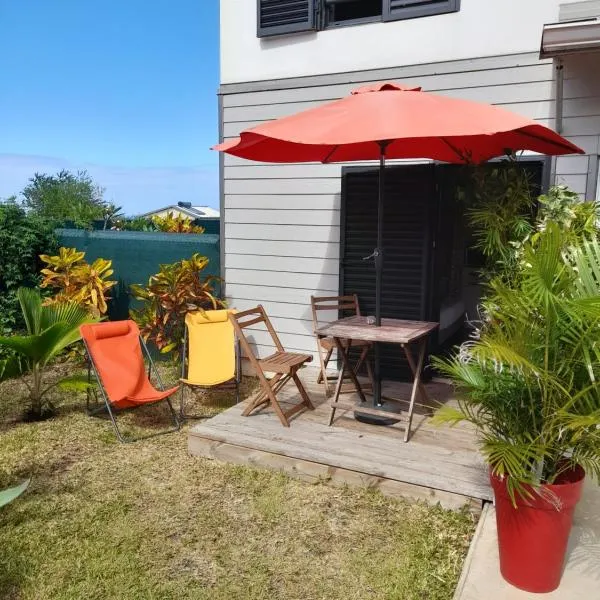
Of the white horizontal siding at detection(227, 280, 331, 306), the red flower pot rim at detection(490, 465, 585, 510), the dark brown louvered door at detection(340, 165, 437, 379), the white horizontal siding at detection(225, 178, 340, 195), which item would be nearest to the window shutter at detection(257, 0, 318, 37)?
the white horizontal siding at detection(225, 178, 340, 195)

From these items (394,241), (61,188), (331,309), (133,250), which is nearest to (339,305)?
(331,309)

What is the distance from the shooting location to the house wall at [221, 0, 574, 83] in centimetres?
467

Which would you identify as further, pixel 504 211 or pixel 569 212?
pixel 504 211

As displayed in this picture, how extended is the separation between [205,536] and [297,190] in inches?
140

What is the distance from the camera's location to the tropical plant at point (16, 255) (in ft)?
22.2


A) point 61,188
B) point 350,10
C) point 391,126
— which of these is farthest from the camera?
point 61,188

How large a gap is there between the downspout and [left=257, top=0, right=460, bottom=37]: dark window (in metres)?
1.23

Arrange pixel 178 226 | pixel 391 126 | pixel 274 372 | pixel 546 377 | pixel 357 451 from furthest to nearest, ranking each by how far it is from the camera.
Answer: pixel 178 226, pixel 274 372, pixel 357 451, pixel 391 126, pixel 546 377

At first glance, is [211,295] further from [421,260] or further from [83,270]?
[421,260]

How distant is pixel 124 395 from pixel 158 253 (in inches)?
103

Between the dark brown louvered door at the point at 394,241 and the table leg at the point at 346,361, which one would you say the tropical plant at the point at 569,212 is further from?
the table leg at the point at 346,361

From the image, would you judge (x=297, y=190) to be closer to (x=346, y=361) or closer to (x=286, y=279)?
(x=286, y=279)

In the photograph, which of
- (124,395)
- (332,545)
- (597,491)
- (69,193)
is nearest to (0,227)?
(124,395)

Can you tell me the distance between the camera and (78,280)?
6.46 metres
